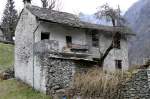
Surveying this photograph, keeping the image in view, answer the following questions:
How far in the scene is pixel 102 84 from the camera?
22.5m

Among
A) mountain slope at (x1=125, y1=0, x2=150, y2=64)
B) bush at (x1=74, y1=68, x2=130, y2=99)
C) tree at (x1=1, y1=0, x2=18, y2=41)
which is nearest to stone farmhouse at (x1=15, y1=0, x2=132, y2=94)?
bush at (x1=74, y1=68, x2=130, y2=99)

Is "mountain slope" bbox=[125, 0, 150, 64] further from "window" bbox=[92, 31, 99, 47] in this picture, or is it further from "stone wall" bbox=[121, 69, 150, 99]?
"stone wall" bbox=[121, 69, 150, 99]

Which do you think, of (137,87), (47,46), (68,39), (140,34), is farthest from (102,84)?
(140,34)

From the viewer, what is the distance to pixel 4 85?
32438 millimetres

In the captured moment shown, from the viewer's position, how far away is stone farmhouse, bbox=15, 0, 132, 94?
27.3m

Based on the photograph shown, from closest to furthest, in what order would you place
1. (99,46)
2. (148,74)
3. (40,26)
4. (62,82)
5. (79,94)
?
(148,74) → (79,94) → (62,82) → (40,26) → (99,46)

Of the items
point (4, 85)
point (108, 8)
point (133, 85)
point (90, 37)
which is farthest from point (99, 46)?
point (133, 85)

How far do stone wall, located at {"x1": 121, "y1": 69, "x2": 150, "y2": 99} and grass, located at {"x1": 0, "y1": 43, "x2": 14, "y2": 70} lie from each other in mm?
25418

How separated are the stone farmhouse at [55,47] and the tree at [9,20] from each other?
2740 centimetres

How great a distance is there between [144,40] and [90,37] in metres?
14.1

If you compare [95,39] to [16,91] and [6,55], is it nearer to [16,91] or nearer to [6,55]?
[16,91]

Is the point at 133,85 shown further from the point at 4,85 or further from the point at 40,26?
the point at 4,85

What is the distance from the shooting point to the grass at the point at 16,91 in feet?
90.2

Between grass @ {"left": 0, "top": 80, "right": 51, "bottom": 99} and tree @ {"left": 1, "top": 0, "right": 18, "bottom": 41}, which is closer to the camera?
grass @ {"left": 0, "top": 80, "right": 51, "bottom": 99}
